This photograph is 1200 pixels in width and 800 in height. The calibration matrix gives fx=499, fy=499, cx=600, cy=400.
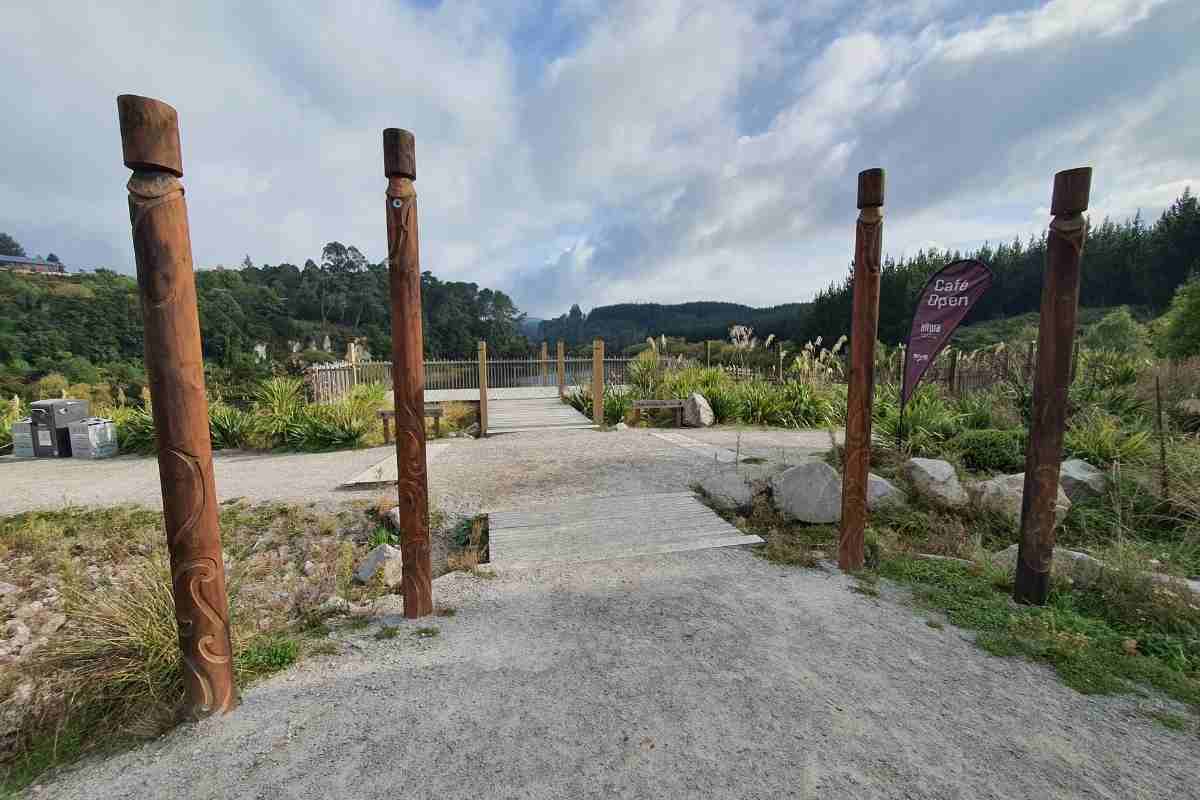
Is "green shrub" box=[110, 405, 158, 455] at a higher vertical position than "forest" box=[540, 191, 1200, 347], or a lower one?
lower

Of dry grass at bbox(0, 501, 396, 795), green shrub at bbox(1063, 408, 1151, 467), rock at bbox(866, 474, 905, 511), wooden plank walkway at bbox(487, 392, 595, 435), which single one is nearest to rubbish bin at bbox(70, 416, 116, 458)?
dry grass at bbox(0, 501, 396, 795)

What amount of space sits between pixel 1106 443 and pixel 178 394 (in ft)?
25.8

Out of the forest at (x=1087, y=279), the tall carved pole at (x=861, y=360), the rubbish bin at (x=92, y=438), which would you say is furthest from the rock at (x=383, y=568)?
the forest at (x=1087, y=279)

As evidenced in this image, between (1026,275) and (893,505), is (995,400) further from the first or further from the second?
(1026,275)

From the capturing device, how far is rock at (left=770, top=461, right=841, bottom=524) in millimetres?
4387

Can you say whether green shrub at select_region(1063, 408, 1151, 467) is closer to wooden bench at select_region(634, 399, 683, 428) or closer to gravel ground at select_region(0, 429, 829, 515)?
gravel ground at select_region(0, 429, 829, 515)

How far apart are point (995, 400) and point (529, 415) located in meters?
8.75

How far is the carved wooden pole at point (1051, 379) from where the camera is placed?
2.66 metres

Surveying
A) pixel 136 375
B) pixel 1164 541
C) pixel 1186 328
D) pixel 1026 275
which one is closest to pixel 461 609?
pixel 1164 541

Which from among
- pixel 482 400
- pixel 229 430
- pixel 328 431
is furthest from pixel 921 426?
pixel 229 430

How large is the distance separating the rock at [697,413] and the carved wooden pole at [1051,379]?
7452 millimetres

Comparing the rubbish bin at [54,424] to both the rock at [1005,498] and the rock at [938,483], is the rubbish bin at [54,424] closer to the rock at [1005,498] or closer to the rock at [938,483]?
the rock at [938,483]

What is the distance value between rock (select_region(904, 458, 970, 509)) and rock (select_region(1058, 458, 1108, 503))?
35.6 inches

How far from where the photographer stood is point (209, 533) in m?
1.94
